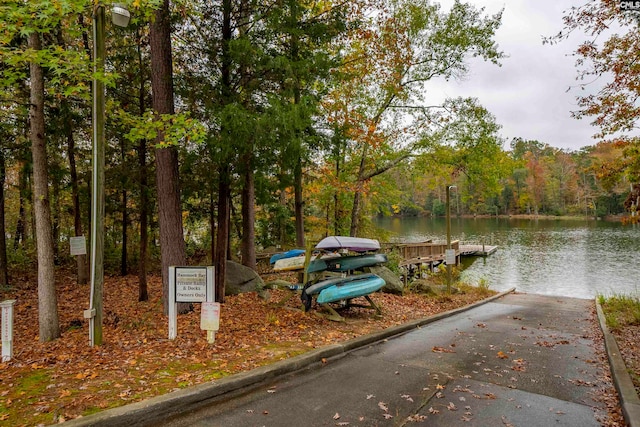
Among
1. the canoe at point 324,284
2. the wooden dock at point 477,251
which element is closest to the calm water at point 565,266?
the wooden dock at point 477,251

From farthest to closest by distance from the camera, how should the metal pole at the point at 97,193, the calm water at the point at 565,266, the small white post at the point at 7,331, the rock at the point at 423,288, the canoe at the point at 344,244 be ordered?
the calm water at the point at 565,266 < the rock at the point at 423,288 < the canoe at the point at 344,244 < the metal pole at the point at 97,193 < the small white post at the point at 7,331

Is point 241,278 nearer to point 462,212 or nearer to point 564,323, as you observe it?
point 564,323

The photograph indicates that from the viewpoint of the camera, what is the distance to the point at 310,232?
20062 mm

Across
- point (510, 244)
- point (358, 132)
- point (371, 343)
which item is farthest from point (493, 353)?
point (510, 244)

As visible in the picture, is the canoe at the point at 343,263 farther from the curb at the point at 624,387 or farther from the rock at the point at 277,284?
the curb at the point at 624,387

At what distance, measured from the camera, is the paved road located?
3.63 m

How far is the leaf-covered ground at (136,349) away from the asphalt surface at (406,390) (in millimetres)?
308

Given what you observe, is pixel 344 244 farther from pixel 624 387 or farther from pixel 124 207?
pixel 124 207

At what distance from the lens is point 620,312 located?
32.7 feet

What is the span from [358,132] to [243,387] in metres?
11.2

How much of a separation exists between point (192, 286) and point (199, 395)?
2032mm

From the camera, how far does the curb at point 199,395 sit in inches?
133

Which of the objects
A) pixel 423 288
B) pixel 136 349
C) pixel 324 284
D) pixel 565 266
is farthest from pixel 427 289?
pixel 565 266

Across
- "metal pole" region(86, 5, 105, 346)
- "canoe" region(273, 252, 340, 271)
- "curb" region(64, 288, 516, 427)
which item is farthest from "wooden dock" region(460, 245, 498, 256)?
"metal pole" region(86, 5, 105, 346)
